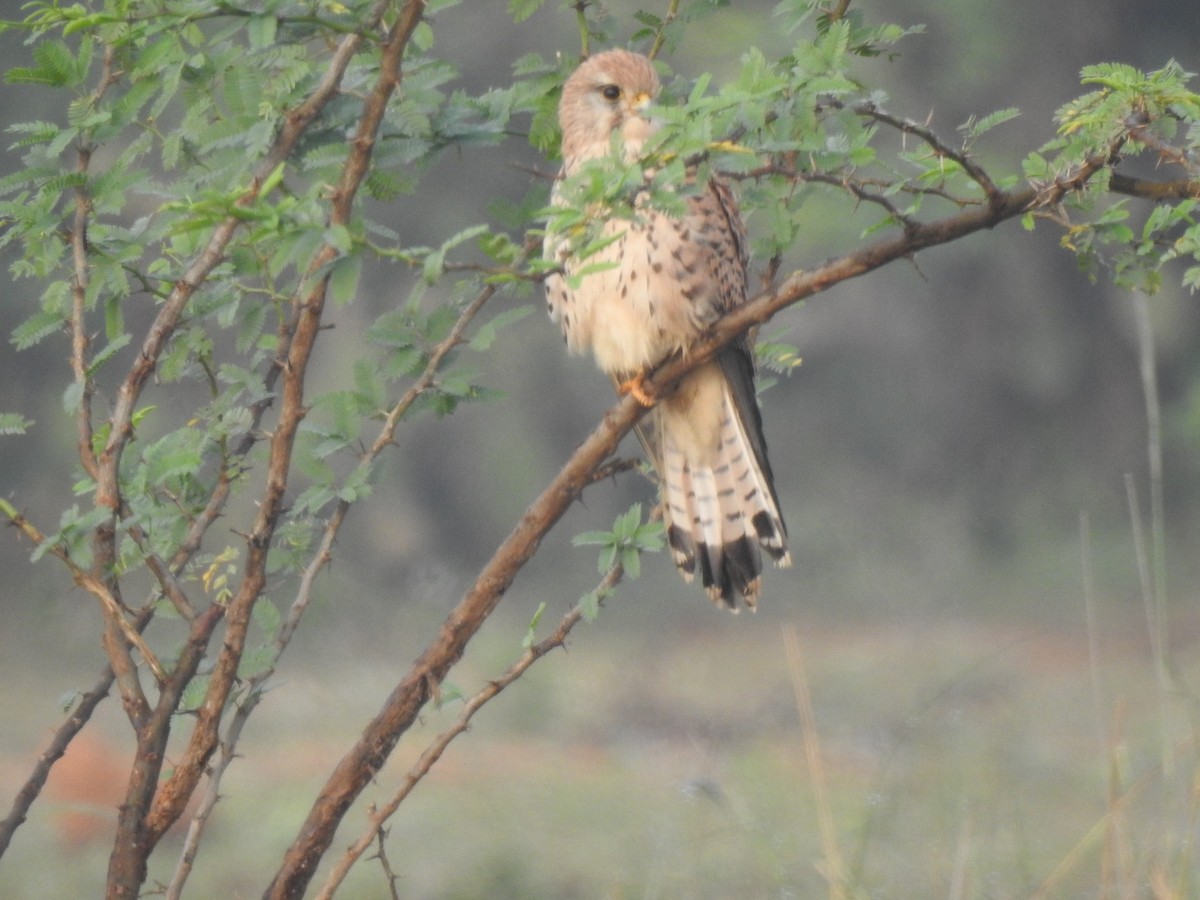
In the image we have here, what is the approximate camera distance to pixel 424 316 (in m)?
1.60

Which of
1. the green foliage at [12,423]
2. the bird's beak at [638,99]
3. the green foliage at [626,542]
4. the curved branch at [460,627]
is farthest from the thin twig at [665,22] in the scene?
the green foliage at [12,423]

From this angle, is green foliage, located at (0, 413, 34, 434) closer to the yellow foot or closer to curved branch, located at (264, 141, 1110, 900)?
curved branch, located at (264, 141, 1110, 900)

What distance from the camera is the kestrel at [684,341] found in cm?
199

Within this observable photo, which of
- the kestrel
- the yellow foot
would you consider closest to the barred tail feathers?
the kestrel

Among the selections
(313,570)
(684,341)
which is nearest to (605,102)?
(684,341)

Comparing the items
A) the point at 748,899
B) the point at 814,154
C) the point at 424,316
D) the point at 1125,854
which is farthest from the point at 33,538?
the point at 748,899

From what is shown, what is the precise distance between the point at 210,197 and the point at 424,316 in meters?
0.50

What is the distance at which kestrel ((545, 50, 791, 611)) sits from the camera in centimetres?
199

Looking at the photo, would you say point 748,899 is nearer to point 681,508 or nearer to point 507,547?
point 681,508

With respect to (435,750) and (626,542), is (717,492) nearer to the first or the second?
(626,542)

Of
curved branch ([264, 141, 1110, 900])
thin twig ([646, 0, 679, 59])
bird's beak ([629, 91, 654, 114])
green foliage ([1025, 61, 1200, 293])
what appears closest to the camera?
green foliage ([1025, 61, 1200, 293])

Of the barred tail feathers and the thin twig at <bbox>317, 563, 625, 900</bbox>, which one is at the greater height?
the barred tail feathers

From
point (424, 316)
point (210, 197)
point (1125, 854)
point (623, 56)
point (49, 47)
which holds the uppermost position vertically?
point (623, 56)

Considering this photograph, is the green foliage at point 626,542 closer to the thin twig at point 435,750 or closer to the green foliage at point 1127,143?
the thin twig at point 435,750
